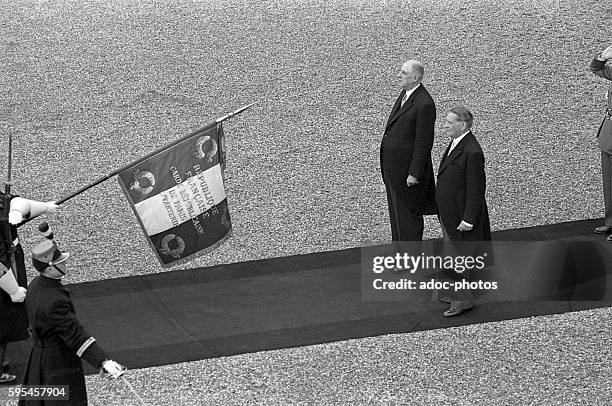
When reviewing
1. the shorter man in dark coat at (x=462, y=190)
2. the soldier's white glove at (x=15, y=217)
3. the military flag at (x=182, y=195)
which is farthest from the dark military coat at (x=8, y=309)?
the shorter man in dark coat at (x=462, y=190)

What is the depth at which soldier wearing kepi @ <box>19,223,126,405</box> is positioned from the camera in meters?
7.50

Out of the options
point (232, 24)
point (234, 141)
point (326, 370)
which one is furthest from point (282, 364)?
point (232, 24)

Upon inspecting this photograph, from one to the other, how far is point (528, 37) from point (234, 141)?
15.1 feet

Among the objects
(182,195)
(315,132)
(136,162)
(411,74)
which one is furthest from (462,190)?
(315,132)

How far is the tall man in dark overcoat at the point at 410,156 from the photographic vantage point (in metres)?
9.91

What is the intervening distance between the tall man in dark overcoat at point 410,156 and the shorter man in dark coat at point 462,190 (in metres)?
0.34

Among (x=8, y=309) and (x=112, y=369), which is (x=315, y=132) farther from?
(x=112, y=369)

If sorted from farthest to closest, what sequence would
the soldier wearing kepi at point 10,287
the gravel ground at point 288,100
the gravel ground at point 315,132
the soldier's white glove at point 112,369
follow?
the gravel ground at point 288,100 → the gravel ground at point 315,132 → the soldier wearing kepi at point 10,287 → the soldier's white glove at point 112,369

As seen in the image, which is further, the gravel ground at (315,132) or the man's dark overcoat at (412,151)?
the man's dark overcoat at (412,151)

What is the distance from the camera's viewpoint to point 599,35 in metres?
15.6

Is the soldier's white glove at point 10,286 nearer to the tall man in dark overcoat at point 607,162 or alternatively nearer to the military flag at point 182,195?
the military flag at point 182,195

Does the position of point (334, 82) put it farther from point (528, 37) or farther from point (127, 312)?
point (127, 312)

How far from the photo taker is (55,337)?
760 cm

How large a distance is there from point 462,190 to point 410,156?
682 millimetres
